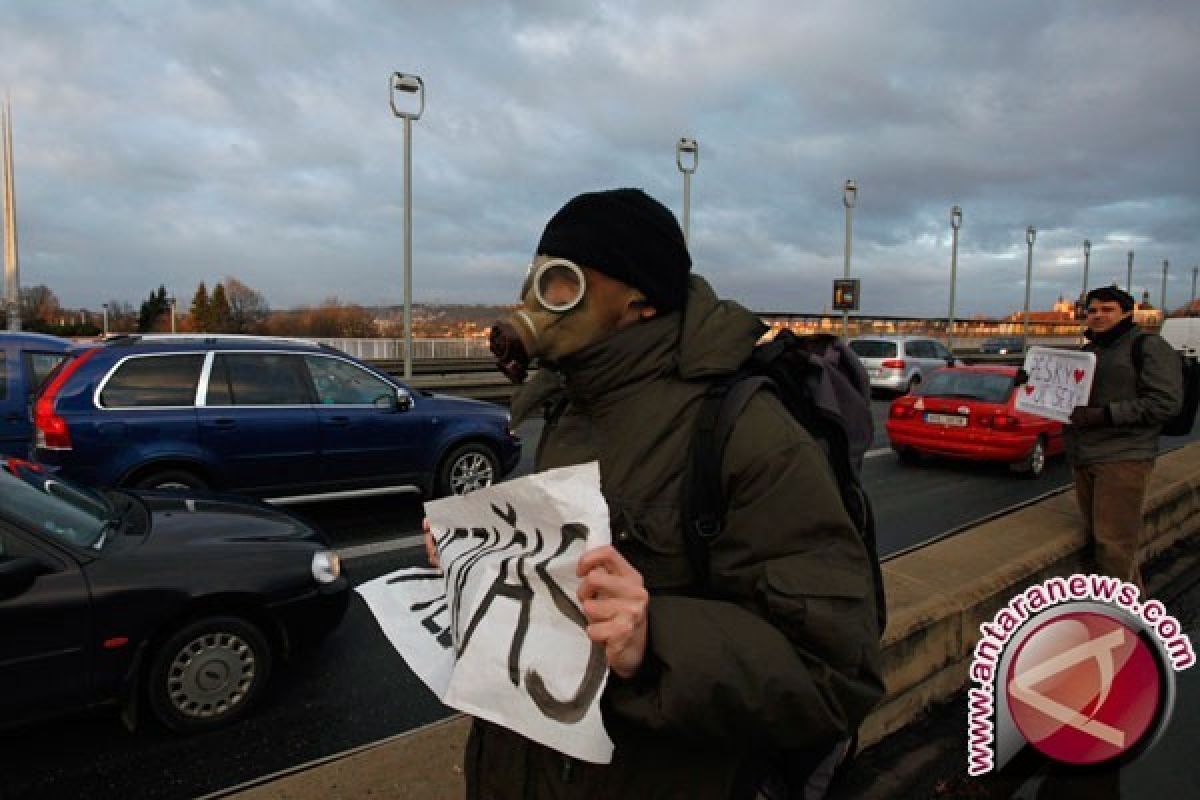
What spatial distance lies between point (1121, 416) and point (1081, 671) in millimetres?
2593

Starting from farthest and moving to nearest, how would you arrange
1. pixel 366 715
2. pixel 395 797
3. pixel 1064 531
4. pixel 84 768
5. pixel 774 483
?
pixel 1064 531 < pixel 366 715 < pixel 84 768 < pixel 395 797 < pixel 774 483

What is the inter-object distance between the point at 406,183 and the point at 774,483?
52.2 feet

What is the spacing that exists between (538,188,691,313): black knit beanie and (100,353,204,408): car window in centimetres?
592

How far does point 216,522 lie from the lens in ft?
13.0

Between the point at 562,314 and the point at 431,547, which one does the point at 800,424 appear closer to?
the point at 562,314

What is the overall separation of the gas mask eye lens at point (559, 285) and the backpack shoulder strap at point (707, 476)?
340 mm

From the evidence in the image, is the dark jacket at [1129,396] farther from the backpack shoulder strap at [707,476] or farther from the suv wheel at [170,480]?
the suv wheel at [170,480]

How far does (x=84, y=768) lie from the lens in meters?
3.11

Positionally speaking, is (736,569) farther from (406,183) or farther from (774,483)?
(406,183)

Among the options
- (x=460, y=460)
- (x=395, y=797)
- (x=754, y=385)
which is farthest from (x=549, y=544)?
(x=460, y=460)

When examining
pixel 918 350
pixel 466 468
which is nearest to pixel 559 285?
pixel 466 468

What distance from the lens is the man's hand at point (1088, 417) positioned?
4.23 m

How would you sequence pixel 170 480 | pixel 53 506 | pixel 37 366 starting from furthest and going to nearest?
pixel 37 366, pixel 170 480, pixel 53 506

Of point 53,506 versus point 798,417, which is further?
point 53,506
